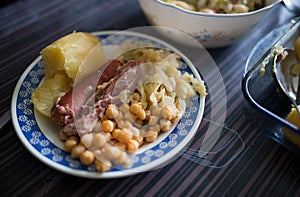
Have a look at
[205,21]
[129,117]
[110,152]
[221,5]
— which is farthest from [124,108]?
[221,5]

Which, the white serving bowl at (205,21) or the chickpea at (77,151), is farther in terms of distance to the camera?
the white serving bowl at (205,21)

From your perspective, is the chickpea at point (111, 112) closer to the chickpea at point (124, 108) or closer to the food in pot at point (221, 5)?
the chickpea at point (124, 108)

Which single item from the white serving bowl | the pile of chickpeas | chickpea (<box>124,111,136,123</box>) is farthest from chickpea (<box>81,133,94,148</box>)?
the white serving bowl

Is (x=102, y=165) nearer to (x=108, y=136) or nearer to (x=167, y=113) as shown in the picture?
(x=108, y=136)

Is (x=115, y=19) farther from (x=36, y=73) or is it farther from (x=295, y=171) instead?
(x=295, y=171)

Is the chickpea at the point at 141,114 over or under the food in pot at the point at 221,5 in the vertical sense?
under

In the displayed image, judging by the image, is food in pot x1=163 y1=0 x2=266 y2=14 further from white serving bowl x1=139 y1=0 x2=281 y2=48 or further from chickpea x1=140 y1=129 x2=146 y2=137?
chickpea x1=140 y1=129 x2=146 y2=137

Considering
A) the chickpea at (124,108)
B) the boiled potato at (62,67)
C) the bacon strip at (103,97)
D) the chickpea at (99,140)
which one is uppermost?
the boiled potato at (62,67)

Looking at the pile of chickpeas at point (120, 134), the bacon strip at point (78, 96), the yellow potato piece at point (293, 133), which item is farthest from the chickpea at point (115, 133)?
the yellow potato piece at point (293, 133)
